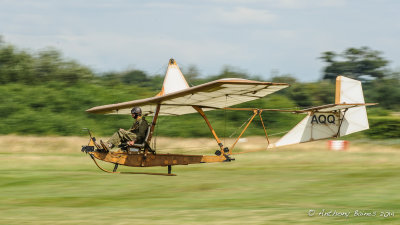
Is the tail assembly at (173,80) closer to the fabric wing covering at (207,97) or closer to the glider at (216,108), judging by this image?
the glider at (216,108)

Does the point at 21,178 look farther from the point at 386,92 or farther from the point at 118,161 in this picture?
the point at 386,92

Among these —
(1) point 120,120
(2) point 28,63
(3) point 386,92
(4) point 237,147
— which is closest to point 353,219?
(4) point 237,147

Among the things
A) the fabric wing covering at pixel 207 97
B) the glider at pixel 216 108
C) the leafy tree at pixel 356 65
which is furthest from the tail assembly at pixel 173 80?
the leafy tree at pixel 356 65

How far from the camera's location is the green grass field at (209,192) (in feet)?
34.2

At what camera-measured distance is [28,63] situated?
163 feet

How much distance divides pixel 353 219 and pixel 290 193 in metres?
3.54

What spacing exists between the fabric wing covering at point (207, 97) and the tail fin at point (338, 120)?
3.07m

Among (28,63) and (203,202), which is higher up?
(28,63)

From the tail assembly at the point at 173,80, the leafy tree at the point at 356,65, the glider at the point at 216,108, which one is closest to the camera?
the glider at the point at 216,108

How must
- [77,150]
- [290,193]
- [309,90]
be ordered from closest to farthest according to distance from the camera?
[290,193] < [77,150] < [309,90]

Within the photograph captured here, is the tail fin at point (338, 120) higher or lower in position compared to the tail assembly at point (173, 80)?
lower

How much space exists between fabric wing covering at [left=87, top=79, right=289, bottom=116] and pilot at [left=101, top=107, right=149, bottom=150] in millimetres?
323

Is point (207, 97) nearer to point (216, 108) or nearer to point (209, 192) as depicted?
point (216, 108)

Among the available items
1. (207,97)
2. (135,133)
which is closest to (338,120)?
(207,97)
